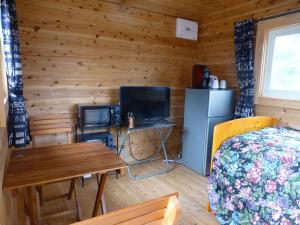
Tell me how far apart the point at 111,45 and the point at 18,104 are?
1506 mm

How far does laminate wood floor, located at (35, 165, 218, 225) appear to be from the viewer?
2215 millimetres

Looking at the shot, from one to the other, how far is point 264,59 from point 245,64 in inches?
9.6

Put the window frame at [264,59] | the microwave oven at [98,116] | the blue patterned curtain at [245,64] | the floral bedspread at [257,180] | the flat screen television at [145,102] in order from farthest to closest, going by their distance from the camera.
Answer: the flat screen television at [145,102] → the blue patterned curtain at [245,64] → the microwave oven at [98,116] → the window frame at [264,59] → the floral bedspread at [257,180]

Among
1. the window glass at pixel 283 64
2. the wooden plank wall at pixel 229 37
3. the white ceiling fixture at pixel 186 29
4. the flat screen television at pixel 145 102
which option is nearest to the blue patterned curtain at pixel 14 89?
the flat screen television at pixel 145 102

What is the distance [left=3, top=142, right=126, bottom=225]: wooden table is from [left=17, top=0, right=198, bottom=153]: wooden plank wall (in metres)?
1.21

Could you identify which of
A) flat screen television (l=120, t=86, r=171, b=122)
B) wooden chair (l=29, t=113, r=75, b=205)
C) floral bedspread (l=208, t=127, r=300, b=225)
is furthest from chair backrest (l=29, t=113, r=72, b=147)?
floral bedspread (l=208, t=127, r=300, b=225)

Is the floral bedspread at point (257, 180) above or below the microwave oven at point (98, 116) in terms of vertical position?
below

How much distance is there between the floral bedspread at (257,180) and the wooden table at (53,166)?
1.07 meters

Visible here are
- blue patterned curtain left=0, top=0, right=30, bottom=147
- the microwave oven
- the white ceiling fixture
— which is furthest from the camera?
the white ceiling fixture

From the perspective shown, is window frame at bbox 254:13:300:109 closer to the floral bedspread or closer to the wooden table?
the floral bedspread

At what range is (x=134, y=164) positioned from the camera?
11.5 ft

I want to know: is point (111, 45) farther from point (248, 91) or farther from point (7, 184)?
point (7, 184)

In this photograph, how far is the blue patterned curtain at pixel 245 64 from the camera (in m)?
2.94

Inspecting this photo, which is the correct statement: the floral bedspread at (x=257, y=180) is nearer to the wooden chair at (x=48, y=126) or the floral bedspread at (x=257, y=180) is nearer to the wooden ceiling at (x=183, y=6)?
the wooden chair at (x=48, y=126)
